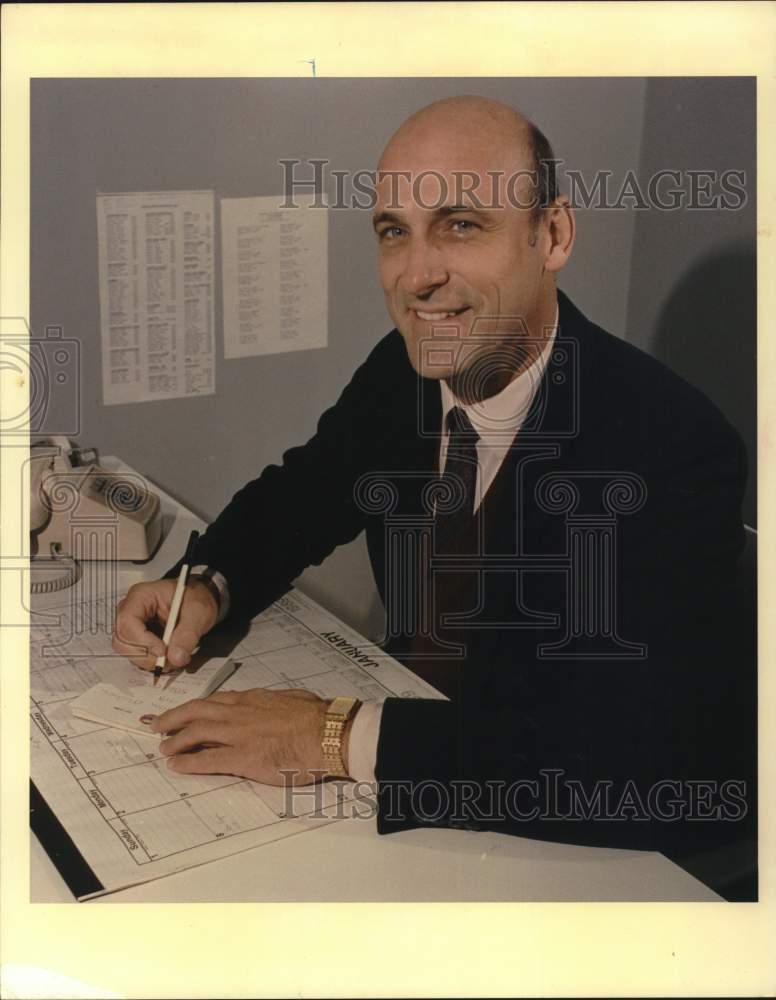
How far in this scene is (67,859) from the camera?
50.9 inches

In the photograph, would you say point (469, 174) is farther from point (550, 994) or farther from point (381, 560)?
point (550, 994)

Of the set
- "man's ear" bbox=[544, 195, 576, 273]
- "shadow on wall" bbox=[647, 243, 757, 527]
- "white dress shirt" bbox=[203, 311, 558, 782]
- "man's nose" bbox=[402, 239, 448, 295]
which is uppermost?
"man's ear" bbox=[544, 195, 576, 273]

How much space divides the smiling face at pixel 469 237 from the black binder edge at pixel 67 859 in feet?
2.55

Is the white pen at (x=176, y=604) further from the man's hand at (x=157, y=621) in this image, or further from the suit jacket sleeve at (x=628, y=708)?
the suit jacket sleeve at (x=628, y=708)

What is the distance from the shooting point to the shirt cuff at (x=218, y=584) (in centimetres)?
151

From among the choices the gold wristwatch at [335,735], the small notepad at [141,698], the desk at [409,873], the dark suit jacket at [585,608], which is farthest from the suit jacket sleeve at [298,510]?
the desk at [409,873]

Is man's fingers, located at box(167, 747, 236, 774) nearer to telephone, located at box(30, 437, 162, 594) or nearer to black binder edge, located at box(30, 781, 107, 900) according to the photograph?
black binder edge, located at box(30, 781, 107, 900)

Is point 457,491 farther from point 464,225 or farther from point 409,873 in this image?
point 409,873

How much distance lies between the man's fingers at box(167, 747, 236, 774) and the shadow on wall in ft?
2.48

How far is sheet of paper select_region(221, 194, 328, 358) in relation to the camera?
1.45m

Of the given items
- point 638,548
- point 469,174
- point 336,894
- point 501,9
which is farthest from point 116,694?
point 501,9

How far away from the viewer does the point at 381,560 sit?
4.86 ft

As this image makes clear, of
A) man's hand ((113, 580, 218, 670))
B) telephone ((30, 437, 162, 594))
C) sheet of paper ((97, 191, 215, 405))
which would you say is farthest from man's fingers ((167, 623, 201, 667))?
sheet of paper ((97, 191, 215, 405))

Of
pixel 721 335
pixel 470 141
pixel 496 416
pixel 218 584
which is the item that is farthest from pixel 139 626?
pixel 721 335
